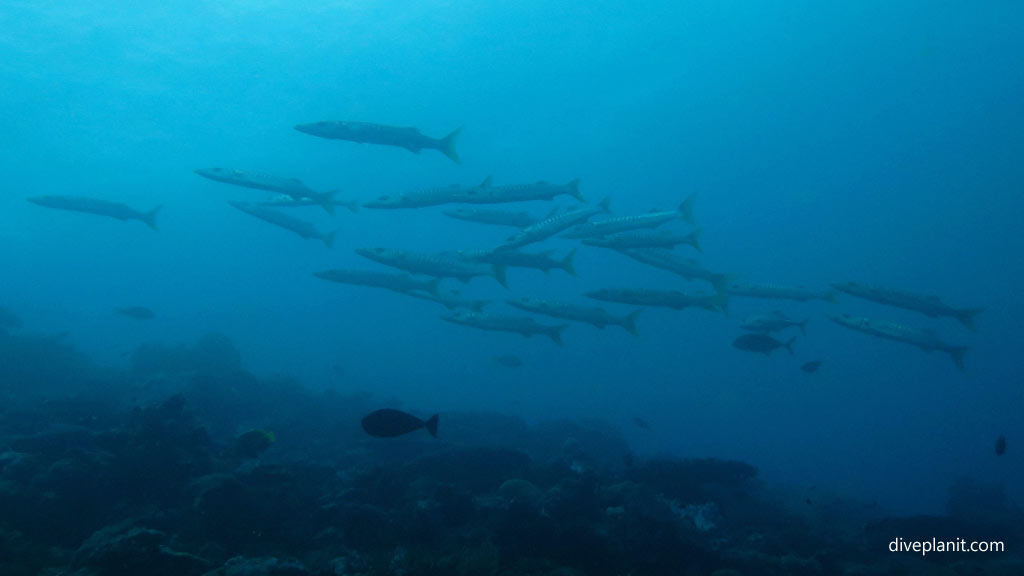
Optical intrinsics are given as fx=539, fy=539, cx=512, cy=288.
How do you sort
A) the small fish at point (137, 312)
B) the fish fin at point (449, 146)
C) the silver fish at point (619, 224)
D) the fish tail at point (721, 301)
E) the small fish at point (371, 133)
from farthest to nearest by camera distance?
the small fish at point (137, 312)
the fish fin at point (449, 146)
the small fish at point (371, 133)
the fish tail at point (721, 301)
the silver fish at point (619, 224)

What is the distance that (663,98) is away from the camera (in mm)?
57469

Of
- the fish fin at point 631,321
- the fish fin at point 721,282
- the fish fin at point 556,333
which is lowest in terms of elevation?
the fish fin at point 556,333

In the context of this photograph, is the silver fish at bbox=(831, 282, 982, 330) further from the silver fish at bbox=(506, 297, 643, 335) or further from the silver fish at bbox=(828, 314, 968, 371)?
the silver fish at bbox=(506, 297, 643, 335)

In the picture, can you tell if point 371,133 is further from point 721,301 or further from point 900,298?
point 900,298

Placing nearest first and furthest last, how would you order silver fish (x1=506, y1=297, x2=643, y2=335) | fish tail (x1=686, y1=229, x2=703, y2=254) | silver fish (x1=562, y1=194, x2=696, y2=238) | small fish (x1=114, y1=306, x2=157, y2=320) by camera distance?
silver fish (x1=562, y1=194, x2=696, y2=238) < silver fish (x1=506, y1=297, x2=643, y2=335) < fish tail (x1=686, y1=229, x2=703, y2=254) < small fish (x1=114, y1=306, x2=157, y2=320)

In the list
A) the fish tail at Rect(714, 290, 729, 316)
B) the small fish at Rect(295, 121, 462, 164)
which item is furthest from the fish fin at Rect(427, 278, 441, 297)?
the fish tail at Rect(714, 290, 729, 316)

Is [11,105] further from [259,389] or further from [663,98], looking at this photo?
[663,98]

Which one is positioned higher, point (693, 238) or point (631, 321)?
point (693, 238)

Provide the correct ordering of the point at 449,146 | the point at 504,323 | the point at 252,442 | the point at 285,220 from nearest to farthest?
the point at 252,442 < the point at 449,146 < the point at 504,323 < the point at 285,220

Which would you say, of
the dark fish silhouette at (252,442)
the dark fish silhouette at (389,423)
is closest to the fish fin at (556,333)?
the dark fish silhouette at (252,442)

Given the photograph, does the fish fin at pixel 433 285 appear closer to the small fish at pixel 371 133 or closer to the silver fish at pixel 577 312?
the silver fish at pixel 577 312

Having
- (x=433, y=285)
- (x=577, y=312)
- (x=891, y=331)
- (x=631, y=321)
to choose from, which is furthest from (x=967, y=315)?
(x=433, y=285)

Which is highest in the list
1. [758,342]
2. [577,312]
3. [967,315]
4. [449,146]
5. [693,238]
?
[449,146]

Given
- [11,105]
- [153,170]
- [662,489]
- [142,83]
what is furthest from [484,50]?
[153,170]
